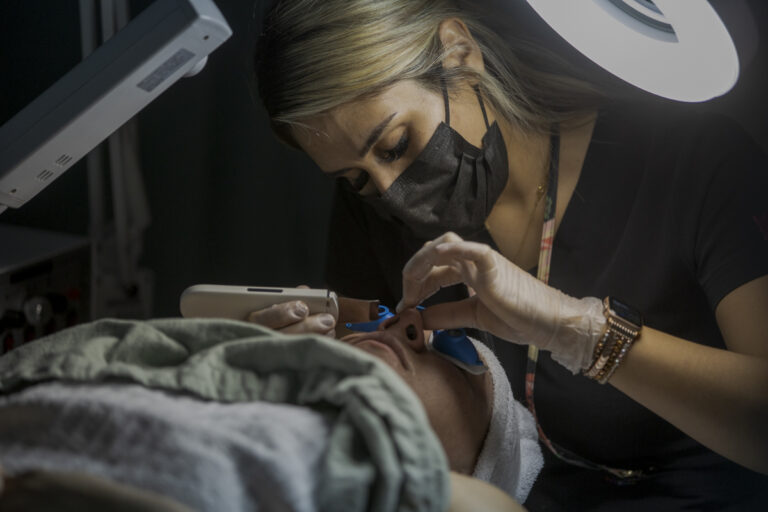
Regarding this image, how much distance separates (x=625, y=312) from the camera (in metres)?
1.06

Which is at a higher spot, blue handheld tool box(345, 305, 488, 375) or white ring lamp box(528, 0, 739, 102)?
white ring lamp box(528, 0, 739, 102)

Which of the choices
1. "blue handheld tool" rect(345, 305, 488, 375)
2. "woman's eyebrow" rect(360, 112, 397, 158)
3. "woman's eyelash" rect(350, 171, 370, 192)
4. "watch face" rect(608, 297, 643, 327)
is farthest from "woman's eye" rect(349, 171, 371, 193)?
"watch face" rect(608, 297, 643, 327)

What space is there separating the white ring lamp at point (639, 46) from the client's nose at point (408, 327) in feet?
1.58

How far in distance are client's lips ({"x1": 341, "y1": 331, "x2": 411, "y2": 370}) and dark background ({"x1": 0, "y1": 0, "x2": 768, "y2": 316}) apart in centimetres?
82

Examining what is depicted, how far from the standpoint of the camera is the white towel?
1.11 metres

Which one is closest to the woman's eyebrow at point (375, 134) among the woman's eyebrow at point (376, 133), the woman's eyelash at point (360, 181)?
the woman's eyebrow at point (376, 133)

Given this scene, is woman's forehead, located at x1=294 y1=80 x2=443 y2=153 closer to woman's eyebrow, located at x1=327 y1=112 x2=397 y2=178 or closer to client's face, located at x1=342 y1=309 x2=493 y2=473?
woman's eyebrow, located at x1=327 y1=112 x2=397 y2=178

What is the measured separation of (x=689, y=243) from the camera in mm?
1177

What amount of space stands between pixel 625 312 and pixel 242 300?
612 mm

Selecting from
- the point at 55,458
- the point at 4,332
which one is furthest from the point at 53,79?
the point at 55,458

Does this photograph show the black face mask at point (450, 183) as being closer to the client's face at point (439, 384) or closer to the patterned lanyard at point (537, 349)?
the patterned lanyard at point (537, 349)

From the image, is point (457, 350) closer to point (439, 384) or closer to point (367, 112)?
point (439, 384)

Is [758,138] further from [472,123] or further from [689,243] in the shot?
[472,123]

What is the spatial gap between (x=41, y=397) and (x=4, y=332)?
0.86 m
